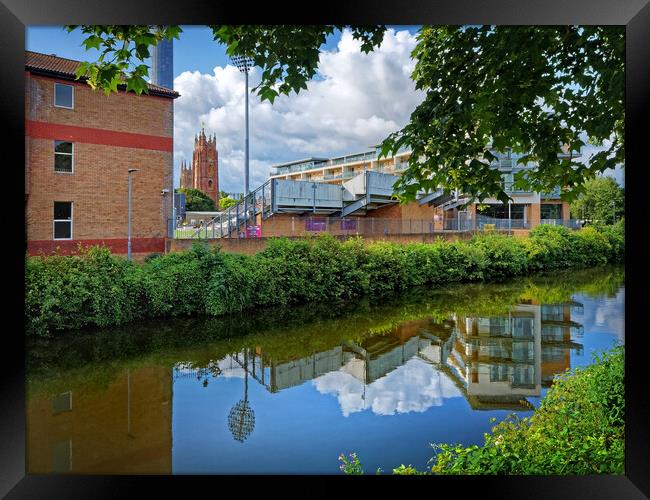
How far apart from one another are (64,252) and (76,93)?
410 centimetres

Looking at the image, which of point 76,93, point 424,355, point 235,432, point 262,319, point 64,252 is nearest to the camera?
point 235,432

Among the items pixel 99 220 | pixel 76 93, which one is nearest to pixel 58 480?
pixel 99 220

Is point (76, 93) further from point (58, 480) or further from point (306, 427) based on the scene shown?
point (58, 480)

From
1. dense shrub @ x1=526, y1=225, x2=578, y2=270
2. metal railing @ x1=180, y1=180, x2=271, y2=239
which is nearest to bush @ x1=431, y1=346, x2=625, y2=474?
metal railing @ x1=180, y1=180, x2=271, y2=239

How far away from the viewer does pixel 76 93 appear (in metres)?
12.5

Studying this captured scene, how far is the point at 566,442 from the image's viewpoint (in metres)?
2.76

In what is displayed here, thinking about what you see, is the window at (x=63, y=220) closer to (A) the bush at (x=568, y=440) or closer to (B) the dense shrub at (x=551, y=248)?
(A) the bush at (x=568, y=440)

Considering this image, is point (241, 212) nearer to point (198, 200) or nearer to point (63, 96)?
point (63, 96)

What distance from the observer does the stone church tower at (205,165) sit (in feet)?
118

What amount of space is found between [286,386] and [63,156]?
9835 millimetres

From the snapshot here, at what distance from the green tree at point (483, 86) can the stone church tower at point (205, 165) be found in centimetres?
3213
